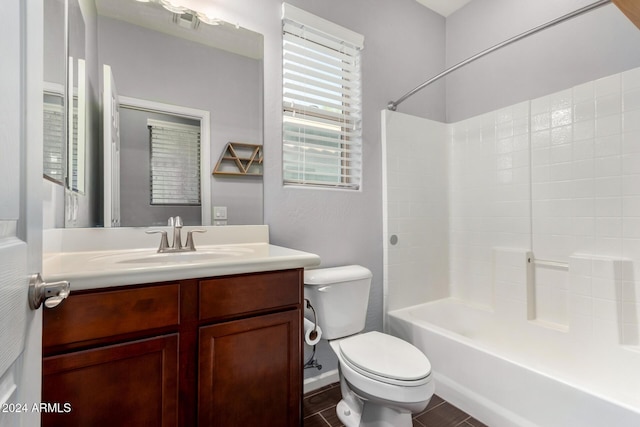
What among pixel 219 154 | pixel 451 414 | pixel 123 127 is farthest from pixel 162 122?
pixel 451 414

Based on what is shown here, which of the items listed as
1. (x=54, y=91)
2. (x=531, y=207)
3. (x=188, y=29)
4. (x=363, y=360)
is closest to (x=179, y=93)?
(x=188, y=29)

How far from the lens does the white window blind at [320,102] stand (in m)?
1.73

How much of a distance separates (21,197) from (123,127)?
105cm

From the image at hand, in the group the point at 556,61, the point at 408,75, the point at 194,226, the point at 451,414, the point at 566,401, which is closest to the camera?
the point at 566,401

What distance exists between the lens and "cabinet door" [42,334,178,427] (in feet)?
2.52

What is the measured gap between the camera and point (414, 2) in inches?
90.0

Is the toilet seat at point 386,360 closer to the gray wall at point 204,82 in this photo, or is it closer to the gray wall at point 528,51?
the gray wall at point 204,82

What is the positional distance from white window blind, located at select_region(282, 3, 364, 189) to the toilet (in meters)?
0.66

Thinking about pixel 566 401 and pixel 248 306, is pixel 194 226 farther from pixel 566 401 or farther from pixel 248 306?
pixel 566 401

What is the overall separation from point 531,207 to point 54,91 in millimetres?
2497

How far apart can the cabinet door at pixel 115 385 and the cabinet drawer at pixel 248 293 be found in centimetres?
15

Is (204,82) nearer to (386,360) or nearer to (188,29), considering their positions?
(188,29)

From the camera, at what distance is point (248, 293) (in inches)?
40.9

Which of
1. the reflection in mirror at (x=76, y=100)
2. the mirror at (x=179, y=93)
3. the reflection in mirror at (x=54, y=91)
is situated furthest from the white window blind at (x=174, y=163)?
the reflection in mirror at (x=54, y=91)
